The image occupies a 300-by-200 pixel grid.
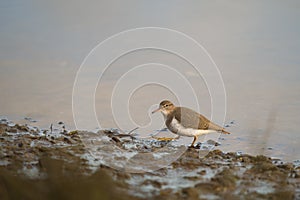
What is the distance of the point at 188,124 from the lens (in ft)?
24.3

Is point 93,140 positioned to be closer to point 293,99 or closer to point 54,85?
point 54,85

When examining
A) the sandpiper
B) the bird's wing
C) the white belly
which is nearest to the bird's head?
the sandpiper

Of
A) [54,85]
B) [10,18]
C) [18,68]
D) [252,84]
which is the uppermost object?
[10,18]

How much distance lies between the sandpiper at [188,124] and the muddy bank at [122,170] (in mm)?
274

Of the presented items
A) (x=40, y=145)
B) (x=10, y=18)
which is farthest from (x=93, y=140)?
(x=10, y=18)

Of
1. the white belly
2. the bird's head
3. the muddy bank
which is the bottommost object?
the muddy bank

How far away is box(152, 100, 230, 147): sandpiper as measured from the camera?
745 centimetres

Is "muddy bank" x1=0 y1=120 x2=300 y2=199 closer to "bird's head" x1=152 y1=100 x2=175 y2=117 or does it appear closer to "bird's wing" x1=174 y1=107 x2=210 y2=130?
"bird's wing" x1=174 y1=107 x2=210 y2=130

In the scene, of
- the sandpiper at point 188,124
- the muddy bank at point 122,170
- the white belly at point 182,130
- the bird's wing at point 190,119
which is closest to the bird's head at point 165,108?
the sandpiper at point 188,124

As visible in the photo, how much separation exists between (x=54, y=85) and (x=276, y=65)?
4.66 metres

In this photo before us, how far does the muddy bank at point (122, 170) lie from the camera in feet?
13.3

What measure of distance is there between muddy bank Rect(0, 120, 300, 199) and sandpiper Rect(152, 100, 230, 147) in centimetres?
27

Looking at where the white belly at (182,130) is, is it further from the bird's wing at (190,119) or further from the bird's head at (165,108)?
the bird's head at (165,108)

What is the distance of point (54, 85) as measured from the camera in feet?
32.4
